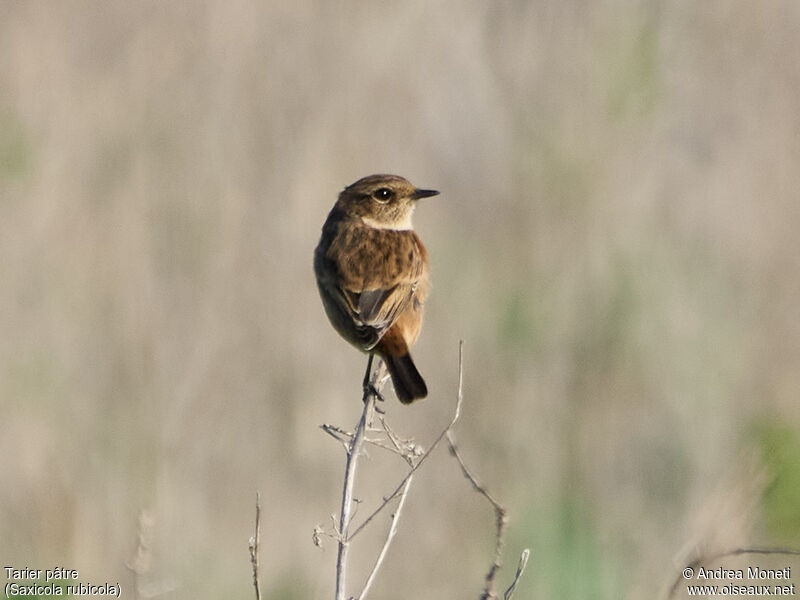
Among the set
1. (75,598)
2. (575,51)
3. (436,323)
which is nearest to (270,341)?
(436,323)

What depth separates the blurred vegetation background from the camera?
5.48 metres

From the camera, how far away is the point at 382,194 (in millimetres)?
4820

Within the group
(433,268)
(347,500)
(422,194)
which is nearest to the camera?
(347,500)

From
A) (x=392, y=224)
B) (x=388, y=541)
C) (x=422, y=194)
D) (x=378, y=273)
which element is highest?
(x=422, y=194)

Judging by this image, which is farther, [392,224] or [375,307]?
[392,224]

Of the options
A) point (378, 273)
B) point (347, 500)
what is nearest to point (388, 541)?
point (347, 500)

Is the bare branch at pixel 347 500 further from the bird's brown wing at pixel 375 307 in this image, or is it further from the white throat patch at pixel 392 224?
the white throat patch at pixel 392 224

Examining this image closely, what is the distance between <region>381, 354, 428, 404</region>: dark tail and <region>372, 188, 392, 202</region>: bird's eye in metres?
0.90

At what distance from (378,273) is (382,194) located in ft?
1.63

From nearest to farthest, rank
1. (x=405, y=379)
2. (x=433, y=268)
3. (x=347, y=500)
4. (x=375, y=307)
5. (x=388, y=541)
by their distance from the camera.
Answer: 1. (x=388, y=541)
2. (x=347, y=500)
3. (x=405, y=379)
4. (x=375, y=307)
5. (x=433, y=268)

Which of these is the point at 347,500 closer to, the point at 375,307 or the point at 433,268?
the point at 375,307

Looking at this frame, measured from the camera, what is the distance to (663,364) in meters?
5.87

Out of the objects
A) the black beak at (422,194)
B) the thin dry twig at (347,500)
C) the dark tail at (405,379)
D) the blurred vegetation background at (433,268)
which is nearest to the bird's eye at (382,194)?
the black beak at (422,194)

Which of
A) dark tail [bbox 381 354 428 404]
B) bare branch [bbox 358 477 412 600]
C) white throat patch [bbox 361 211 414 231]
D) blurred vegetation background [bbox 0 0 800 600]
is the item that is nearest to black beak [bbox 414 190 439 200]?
white throat patch [bbox 361 211 414 231]
